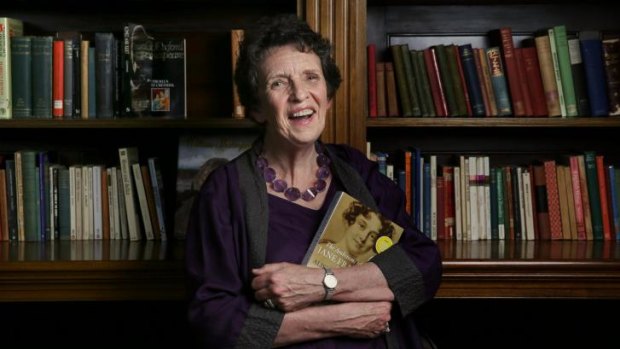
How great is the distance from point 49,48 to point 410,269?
4.17ft

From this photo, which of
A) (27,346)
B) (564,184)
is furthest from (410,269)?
(27,346)

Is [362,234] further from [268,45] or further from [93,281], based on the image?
[93,281]

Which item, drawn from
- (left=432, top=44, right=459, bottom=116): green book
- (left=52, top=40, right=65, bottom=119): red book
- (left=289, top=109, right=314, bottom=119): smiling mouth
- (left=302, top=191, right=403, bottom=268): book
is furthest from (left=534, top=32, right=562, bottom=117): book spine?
(left=52, top=40, right=65, bottom=119): red book

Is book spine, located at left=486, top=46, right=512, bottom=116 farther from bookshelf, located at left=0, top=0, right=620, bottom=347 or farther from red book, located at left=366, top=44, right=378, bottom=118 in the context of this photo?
red book, located at left=366, top=44, right=378, bottom=118

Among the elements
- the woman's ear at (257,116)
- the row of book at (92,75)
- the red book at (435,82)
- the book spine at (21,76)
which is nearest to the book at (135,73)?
the row of book at (92,75)

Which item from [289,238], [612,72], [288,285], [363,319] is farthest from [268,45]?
[612,72]

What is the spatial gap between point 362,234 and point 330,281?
0.15m

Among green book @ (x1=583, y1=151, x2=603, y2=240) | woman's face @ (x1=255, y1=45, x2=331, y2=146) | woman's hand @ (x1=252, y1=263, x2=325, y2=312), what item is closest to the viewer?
woman's hand @ (x1=252, y1=263, x2=325, y2=312)

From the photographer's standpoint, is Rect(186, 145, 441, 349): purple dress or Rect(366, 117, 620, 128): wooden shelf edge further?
Rect(366, 117, 620, 128): wooden shelf edge

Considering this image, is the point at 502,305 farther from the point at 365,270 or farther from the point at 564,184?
the point at 365,270

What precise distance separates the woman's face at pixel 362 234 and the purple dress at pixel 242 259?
4 centimetres

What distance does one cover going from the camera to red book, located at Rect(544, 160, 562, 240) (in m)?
2.51

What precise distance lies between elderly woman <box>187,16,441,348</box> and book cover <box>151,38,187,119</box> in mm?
538

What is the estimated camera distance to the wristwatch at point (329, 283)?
5.91ft
